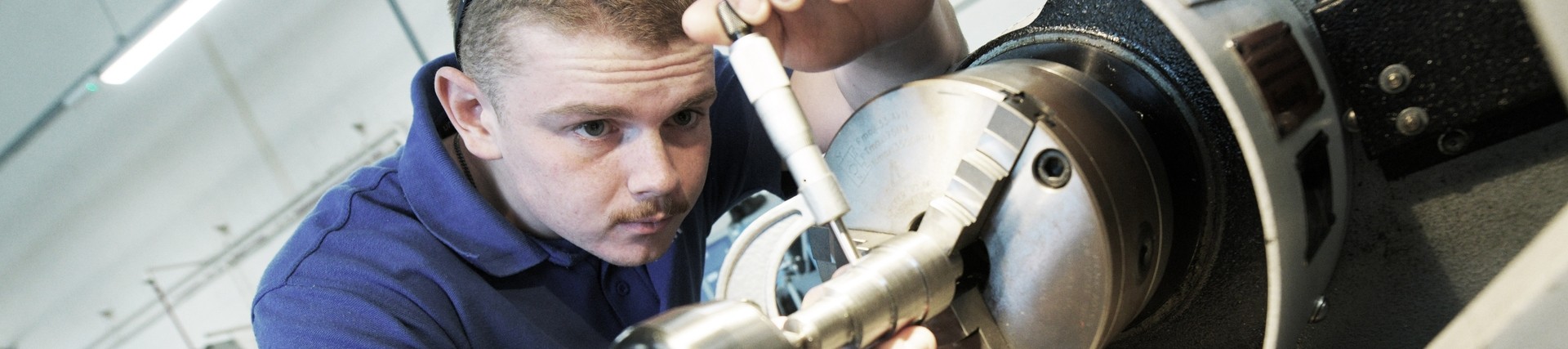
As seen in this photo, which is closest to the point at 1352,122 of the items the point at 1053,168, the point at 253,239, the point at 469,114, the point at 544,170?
the point at 1053,168

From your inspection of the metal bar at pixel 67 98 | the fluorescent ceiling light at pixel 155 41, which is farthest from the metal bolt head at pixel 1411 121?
the metal bar at pixel 67 98

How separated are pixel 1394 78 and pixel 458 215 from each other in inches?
33.4

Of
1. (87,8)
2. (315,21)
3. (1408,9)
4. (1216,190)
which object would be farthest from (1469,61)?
(87,8)

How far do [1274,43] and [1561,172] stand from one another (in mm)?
151

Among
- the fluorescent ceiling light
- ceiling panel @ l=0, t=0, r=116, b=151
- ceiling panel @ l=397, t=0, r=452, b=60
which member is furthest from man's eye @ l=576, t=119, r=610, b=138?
ceiling panel @ l=0, t=0, r=116, b=151

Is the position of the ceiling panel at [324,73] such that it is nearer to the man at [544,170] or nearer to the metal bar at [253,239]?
the metal bar at [253,239]

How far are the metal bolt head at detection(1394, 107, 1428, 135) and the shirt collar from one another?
2.67 ft

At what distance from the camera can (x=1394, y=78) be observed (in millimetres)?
468

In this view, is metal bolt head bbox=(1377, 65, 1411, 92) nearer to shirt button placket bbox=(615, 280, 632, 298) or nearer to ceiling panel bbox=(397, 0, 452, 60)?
shirt button placket bbox=(615, 280, 632, 298)

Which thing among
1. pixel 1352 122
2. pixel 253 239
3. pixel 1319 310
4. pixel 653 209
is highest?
pixel 253 239

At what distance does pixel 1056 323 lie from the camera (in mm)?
495

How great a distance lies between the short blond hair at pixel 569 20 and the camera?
78 cm

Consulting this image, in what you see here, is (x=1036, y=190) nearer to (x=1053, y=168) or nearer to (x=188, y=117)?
(x=1053, y=168)

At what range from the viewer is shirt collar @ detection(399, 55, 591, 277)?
96 centimetres
